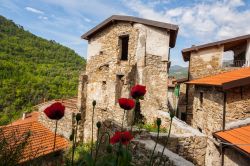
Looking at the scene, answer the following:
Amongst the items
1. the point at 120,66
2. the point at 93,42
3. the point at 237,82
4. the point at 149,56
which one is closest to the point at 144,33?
the point at 149,56

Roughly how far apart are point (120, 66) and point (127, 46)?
1414 millimetres

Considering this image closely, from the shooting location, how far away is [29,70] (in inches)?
1142

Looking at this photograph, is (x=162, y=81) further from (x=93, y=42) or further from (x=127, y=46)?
(x=93, y=42)

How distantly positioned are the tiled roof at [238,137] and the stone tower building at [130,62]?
3.24m

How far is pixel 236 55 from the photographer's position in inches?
614

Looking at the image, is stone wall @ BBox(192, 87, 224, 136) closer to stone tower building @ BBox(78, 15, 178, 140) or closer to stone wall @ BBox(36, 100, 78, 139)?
stone tower building @ BBox(78, 15, 178, 140)

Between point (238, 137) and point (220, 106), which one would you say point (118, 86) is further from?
point (238, 137)

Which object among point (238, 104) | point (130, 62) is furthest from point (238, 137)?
point (130, 62)

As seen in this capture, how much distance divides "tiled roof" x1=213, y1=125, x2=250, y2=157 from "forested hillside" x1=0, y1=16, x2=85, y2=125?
16084mm

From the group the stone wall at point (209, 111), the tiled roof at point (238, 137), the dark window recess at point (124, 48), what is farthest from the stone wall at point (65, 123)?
the tiled roof at point (238, 137)

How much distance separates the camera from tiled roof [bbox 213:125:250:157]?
652 cm

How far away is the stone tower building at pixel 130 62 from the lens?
10.6 metres

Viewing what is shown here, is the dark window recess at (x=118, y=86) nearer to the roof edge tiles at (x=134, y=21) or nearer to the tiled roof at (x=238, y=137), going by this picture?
the roof edge tiles at (x=134, y=21)

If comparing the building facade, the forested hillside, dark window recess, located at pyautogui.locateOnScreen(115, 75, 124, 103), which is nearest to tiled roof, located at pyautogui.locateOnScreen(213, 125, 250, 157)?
the building facade
